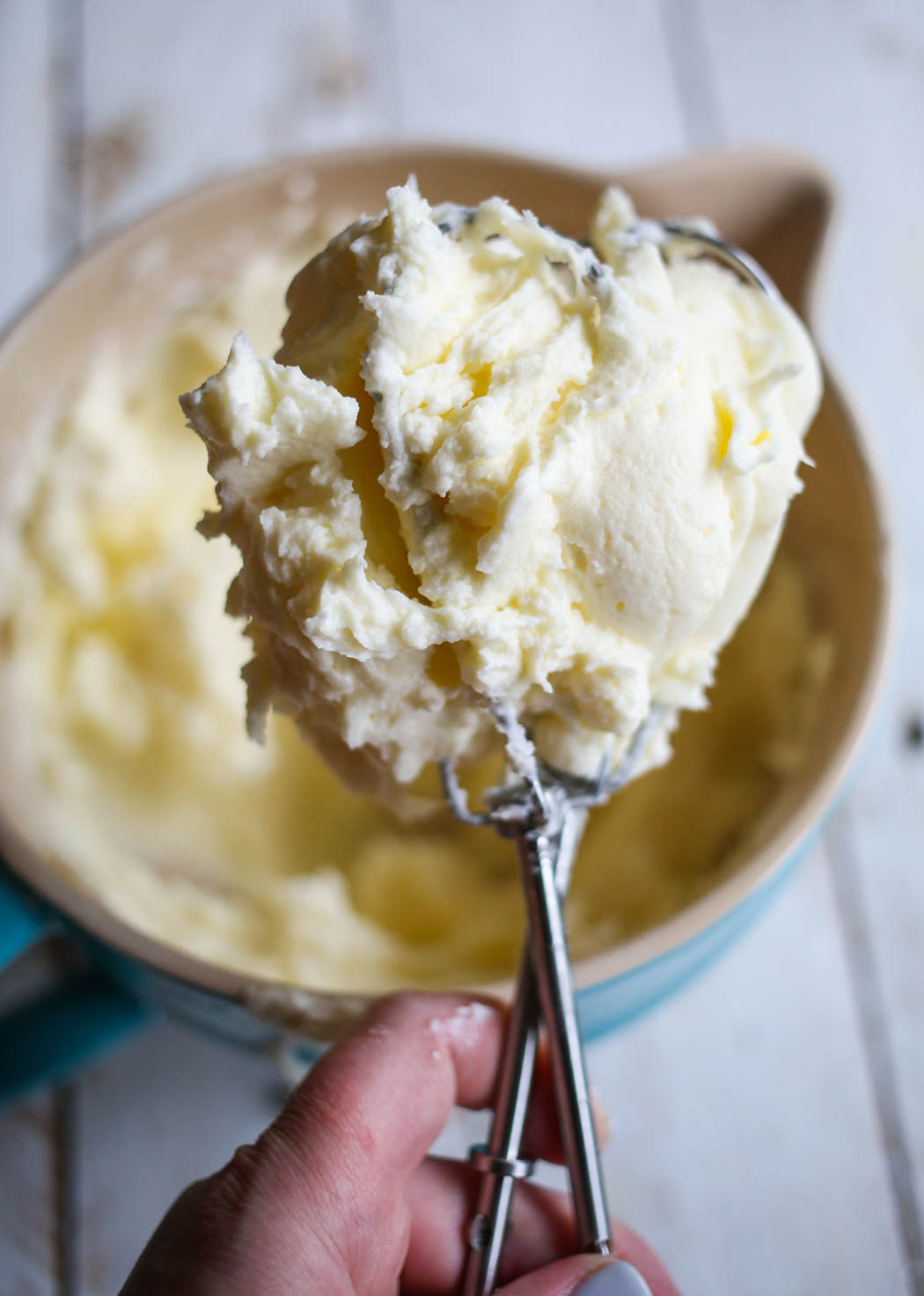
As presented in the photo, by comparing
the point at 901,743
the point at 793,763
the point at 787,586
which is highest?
the point at 787,586

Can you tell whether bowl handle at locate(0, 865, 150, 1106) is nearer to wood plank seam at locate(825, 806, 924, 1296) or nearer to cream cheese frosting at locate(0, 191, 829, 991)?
cream cheese frosting at locate(0, 191, 829, 991)

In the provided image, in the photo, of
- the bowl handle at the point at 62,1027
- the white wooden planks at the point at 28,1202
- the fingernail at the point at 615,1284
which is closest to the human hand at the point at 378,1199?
the fingernail at the point at 615,1284

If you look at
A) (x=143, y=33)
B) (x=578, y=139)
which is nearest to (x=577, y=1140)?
(x=578, y=139)

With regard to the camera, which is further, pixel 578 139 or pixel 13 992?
pixel 578 139

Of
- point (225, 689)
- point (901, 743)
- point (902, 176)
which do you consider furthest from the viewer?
point (902, 176)

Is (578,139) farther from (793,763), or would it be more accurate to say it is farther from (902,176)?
(793,763)

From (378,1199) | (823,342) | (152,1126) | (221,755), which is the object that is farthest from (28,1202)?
(823,342)

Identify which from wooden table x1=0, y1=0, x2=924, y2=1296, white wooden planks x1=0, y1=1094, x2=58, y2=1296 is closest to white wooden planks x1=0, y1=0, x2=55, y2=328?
wooden table x1=0, y1=0, x2=924, y2=1296
